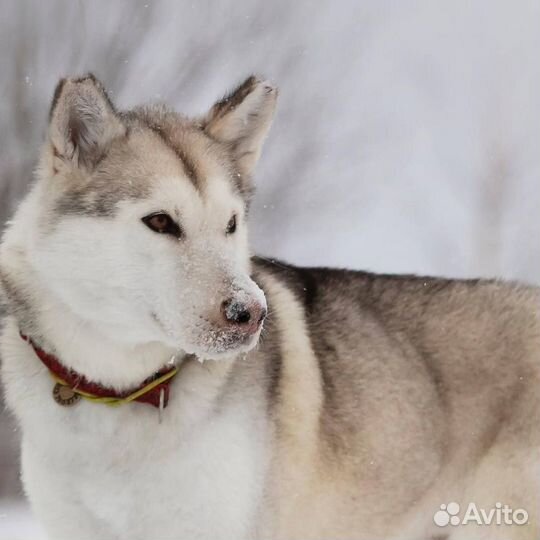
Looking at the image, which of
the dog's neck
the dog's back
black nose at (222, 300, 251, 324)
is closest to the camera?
black nose at (222, 300, 251, 324)

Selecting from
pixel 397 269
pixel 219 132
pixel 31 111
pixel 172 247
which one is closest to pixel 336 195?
pixel 397 269

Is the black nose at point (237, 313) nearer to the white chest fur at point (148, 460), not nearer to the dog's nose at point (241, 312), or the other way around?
the dog's nose at point (241, 312)

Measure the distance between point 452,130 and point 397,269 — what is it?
1324mm

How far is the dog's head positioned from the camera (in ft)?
7.94

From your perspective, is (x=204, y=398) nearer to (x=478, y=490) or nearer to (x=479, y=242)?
(x=478, y=490)

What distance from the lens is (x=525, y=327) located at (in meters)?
3.44

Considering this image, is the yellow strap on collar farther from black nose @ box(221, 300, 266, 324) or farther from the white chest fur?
black nose @ box(221, 300, 266, 324)

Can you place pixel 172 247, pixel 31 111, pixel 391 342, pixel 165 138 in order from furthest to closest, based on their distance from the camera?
pixel 31 111 < pixel 391 342 < pixel 165 138 < pixel 172 247

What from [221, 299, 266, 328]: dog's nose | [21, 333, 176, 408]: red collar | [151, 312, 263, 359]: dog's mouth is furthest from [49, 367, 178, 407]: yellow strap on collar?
[221, 299, 266, 328]: dog's nose

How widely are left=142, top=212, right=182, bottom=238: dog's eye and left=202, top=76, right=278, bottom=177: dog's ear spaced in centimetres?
51

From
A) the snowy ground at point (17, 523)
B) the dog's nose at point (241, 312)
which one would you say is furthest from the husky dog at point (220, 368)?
the snowy ground at point (17, 523)

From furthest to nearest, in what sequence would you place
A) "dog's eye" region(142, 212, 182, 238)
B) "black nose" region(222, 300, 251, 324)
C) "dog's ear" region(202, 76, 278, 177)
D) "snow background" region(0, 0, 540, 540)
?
"snow background" region(0, 0, 540, 540) → "dog's ear" region(202, 76, 278, 177) → "dog's eye" region(142, 212, 182, 238) → "black nose" region(222, 300, 251, 324)

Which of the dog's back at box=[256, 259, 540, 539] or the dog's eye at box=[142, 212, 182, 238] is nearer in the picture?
the dog's eye at box=[142, 212, 182, 238]

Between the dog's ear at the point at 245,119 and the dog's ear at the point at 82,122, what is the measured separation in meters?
0.37
